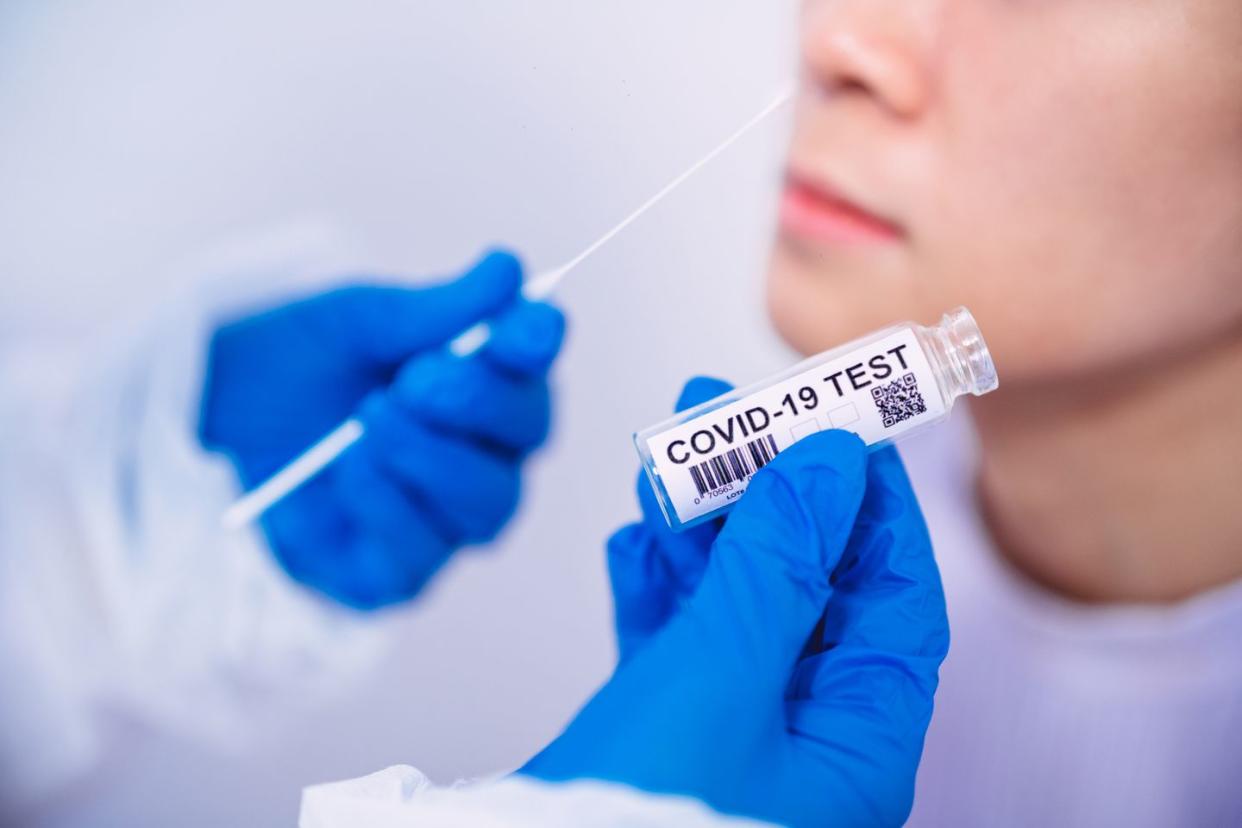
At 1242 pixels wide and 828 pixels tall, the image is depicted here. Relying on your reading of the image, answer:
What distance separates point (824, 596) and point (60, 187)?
4.09 feet

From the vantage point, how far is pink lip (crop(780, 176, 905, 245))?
98cm

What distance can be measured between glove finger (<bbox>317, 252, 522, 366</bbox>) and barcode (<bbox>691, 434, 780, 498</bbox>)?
1.74ft

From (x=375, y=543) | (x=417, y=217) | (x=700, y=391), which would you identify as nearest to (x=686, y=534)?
(x=700, y=391)

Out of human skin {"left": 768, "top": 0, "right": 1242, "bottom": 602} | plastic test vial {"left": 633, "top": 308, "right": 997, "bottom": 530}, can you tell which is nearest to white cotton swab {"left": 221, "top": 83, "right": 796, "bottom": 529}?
human skin {"left": 768, "top": 0, "right": 1242, "bottom": 602}

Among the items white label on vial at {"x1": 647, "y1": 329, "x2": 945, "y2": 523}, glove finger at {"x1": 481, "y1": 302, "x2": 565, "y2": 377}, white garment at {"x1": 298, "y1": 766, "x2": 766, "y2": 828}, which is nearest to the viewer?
white garment at {"x1": 298, "y1": 766, "x2": 766, "y2": 828}

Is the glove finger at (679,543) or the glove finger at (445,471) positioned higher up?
the glove finger at (445,471)

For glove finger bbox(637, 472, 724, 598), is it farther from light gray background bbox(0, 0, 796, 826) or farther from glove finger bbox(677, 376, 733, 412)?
light gray background bbox(0, 0, 796, 826)

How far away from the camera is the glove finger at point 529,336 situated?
1180 millimetres

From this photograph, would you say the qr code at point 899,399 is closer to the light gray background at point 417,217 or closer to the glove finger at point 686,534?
the glove finger at point 686,534

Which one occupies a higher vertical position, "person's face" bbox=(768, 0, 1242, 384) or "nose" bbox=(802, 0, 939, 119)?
"nose" bbox=(802, 0, 939, 119)

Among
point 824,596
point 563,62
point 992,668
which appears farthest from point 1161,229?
point 563,62

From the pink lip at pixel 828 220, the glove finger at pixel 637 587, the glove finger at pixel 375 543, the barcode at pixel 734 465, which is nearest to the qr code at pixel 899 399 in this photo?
the barcode at pixel 734 465

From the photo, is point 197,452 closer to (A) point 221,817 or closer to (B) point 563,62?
(A) point 221,817

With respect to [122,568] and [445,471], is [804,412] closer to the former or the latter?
[445,471]
